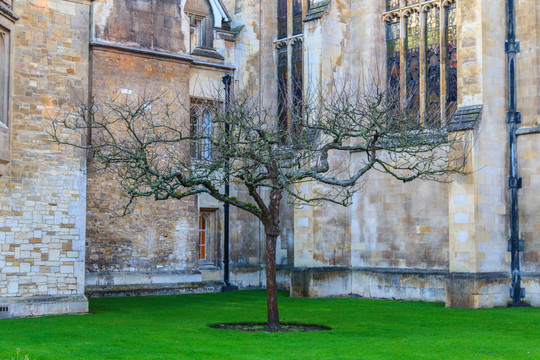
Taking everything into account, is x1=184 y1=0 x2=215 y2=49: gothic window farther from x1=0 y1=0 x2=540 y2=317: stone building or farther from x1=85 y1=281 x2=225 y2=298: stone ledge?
x1=85 y1=281 x2=225 y2=298: stone ledge

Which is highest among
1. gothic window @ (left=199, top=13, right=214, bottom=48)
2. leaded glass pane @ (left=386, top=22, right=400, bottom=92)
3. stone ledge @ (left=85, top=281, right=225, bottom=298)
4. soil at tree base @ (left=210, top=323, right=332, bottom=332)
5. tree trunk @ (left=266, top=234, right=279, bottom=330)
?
gothic window @ (left=199, top=13, right=214, bottom=48)

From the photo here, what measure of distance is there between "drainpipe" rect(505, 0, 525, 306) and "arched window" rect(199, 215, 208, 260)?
1019 centimetres

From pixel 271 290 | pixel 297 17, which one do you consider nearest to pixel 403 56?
pixel 297 17

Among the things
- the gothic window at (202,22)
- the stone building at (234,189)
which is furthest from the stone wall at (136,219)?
the gothic window at (202,22)

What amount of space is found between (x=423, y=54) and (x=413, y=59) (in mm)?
456

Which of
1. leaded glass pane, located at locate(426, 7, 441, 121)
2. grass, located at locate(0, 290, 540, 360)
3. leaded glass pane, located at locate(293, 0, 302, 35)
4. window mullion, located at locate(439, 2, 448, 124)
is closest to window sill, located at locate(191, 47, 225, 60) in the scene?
leaded glass pane, located at locate(293, 0, 302, 35)

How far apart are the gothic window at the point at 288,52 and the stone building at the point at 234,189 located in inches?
2.1

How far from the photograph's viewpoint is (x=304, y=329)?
1527 cm

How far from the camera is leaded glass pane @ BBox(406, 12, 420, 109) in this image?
22.5 meters

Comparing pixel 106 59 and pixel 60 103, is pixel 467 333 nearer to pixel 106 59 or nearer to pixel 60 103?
pixel 60 103

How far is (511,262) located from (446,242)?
6.09 feet

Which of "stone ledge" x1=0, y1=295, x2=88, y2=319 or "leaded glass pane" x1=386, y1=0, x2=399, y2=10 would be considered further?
"leaded glass pane" x1=386, y1=0, x2=399, y2=10

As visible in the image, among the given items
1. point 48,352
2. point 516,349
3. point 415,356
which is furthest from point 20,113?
point 516,349

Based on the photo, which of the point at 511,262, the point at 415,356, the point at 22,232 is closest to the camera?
the point at 415,356
